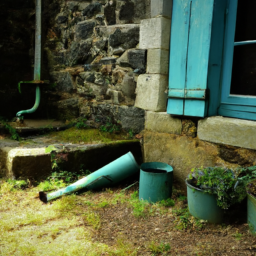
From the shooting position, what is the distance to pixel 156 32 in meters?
3.01

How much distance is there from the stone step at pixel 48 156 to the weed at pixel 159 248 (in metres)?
1.41

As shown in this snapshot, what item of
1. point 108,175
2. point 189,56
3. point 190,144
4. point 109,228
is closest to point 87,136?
point 108,175

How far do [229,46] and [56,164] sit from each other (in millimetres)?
2191

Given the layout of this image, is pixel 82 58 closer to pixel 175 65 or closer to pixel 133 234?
pixel 175 65

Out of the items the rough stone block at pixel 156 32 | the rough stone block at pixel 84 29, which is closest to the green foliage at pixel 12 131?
the rough stone block at pixel 84 29

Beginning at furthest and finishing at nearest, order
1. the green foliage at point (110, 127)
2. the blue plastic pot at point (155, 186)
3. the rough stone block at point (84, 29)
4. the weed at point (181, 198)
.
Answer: the rough stone block at point (84, 29), the green foliage at point (110, 127), the weed at point (181, 198), the blue plastic pot at point (155, 186)

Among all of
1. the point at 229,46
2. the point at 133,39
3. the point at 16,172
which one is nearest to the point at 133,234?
the point at 16,172

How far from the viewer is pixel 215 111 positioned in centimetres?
276

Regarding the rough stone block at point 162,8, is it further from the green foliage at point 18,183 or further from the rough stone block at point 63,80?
the green foliage at point 18,183

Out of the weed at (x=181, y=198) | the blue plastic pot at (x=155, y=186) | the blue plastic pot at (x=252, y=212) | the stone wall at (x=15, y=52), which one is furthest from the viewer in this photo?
the stone wall at (x=15, y=52)

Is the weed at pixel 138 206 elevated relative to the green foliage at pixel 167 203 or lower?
lower

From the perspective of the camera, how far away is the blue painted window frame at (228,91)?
2.53 m

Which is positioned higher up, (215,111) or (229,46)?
(229,46)

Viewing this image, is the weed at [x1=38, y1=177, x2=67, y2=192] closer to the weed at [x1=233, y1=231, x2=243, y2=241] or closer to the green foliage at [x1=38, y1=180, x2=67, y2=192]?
the green foliage at [x1=38, y1=180, x2=67, y2=192]
